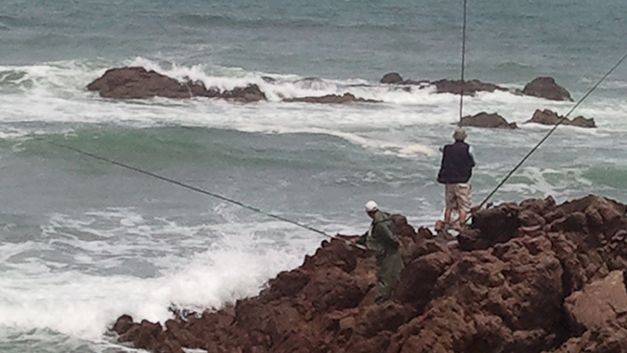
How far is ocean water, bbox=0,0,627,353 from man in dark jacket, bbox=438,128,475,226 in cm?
256

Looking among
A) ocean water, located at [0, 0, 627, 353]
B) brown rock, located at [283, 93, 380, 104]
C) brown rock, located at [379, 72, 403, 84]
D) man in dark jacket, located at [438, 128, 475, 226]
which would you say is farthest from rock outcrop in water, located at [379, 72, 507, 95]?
man in dark jacket, located at [438, 128, 475, 226]

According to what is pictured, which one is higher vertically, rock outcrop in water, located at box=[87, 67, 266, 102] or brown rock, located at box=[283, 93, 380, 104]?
rock outcrop in water, located at box=[87, 67, 266, 102]

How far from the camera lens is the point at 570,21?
184 ft

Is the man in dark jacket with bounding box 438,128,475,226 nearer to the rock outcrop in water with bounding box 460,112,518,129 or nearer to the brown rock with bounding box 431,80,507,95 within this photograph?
the rock outcrop in water with bounding box 460,112,518,129

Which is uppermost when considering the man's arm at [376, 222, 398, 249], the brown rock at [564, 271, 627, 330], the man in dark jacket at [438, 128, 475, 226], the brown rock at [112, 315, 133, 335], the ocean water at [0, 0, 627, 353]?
the man in dark jacket at [438, 128, 475, 226]

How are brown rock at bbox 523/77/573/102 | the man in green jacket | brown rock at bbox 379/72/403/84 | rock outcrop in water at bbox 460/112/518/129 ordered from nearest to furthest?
1. the man in green jacket
2. rock outcrop in water at bbox 460/112/518/129
3. brown rock at bbox 523/77/573/102
4. brown rock at bbox 379/72/403/84

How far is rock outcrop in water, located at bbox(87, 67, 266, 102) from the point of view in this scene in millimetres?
28406

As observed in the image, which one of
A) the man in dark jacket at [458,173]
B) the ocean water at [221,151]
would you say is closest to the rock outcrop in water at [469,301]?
the man in dark jacket at [458,173]

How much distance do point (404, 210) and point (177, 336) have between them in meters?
6.80

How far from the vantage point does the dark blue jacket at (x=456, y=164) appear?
487 inches

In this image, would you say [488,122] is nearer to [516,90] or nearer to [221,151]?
[221,151]

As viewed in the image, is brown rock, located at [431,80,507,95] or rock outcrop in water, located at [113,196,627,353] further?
brown rock, located at [431,80,507,95]

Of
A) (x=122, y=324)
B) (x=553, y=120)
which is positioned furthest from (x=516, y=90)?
(x=122, y=324)

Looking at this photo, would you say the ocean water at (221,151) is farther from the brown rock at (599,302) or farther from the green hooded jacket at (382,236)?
the brown rock at (599,302)
